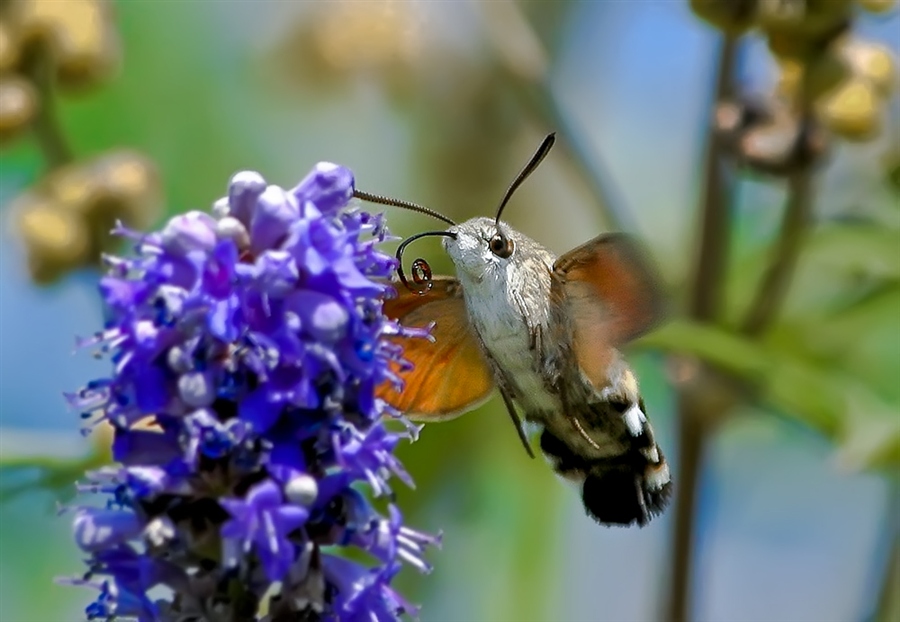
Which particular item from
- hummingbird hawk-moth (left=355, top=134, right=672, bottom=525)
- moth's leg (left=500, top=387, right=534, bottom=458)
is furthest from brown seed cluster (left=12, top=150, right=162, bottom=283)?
moth's leg (left=500, top=387, right=534, bottom=458)

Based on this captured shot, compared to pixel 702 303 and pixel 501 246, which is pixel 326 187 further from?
pixel 702 303

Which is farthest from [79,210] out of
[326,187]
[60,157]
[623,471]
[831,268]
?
[831,268]

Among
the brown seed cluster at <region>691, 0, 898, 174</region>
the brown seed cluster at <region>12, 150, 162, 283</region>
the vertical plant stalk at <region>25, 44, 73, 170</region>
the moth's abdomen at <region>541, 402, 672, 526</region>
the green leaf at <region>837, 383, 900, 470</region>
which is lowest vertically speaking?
the green leaf at <region>837, 383, 900, 470</region>

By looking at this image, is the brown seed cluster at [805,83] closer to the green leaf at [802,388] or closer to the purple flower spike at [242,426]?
the green leaf at [802,388]

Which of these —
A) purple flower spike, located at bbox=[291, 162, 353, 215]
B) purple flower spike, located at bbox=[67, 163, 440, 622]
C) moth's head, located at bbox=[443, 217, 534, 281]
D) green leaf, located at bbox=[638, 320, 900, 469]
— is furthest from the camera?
green leaf, located at bbox=[638, 320, 900, 469]

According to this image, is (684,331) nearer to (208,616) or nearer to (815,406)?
(815,406)

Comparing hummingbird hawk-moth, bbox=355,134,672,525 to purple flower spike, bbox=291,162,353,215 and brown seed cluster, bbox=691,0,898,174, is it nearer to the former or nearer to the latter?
purple flower spike, bbox=291,162,353,215

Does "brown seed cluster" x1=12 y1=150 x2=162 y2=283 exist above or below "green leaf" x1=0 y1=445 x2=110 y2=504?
above

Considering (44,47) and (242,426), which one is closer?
(242,426)
